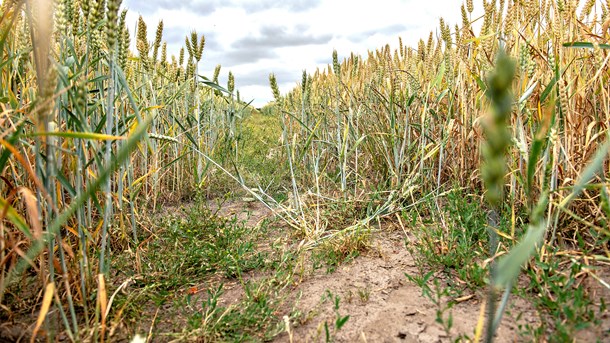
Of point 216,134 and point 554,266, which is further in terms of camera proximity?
point 216,134

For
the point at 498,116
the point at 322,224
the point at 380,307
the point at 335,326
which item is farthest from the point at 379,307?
the point at 498,116

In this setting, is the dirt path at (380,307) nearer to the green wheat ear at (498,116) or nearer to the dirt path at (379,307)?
the dirt path at (379,307)

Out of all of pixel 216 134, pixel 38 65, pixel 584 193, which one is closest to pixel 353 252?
pixel 584 193

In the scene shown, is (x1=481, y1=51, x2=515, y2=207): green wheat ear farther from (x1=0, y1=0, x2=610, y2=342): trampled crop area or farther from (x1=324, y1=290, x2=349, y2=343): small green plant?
(x1=324, y1=290, x2=349, y2=343): small green plant

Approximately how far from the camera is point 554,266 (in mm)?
1173

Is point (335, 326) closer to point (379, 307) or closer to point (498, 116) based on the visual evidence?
point (379, 307)

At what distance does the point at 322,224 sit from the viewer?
1.86 meters

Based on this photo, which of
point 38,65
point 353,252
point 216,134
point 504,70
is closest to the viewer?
point 504,70

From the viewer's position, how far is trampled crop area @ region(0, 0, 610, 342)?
901 millimetres

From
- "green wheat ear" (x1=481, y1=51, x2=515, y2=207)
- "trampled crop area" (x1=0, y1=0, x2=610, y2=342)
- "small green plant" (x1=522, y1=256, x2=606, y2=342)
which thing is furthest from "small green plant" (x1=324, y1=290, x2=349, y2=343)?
"green wheat ear" (x1=481, y1=51, x2=515, y2=207)

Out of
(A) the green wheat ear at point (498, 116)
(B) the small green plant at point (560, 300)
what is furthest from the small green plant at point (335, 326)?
(A) the green wheat ear at point (498, 116)

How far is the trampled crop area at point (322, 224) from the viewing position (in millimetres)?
901

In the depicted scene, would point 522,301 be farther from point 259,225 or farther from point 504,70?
point 259,225

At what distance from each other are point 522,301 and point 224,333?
830 millimetres
